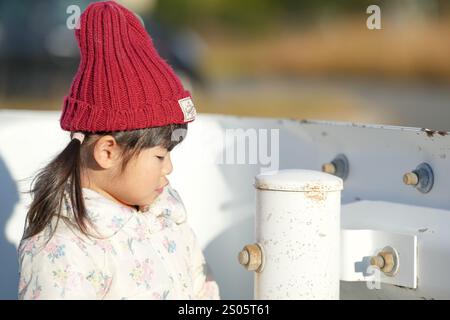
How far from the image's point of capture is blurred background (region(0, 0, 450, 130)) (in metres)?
9.43

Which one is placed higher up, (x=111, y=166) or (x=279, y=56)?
(x=279, y=56)

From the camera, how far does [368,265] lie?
231 cm

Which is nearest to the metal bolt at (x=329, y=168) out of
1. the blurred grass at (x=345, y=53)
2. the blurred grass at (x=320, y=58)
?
the blurred grass at (x=320, y=58)

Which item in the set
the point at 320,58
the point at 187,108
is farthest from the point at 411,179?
the point at 320,58

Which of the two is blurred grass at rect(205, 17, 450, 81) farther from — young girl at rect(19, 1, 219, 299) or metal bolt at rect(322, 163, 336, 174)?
young girl at rect(19, 1, 219, 299)

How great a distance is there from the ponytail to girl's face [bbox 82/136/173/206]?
42 millimetres

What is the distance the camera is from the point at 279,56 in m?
22.1

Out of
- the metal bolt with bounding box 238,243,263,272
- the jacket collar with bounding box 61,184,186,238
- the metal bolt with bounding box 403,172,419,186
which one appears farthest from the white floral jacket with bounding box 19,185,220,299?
the metal bolt with bounding box 403,172,419,186

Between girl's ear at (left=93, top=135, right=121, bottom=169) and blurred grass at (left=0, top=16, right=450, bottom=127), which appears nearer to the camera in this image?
girl's ear at (left=93, top=135, right=121, bottom=169)

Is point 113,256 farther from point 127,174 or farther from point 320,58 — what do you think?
point 320,58

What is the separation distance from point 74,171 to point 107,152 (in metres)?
0.08

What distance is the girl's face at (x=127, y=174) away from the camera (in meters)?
2.06

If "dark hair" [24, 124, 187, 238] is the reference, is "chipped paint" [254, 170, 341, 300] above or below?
below

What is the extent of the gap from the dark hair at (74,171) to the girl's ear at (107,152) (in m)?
0.01
